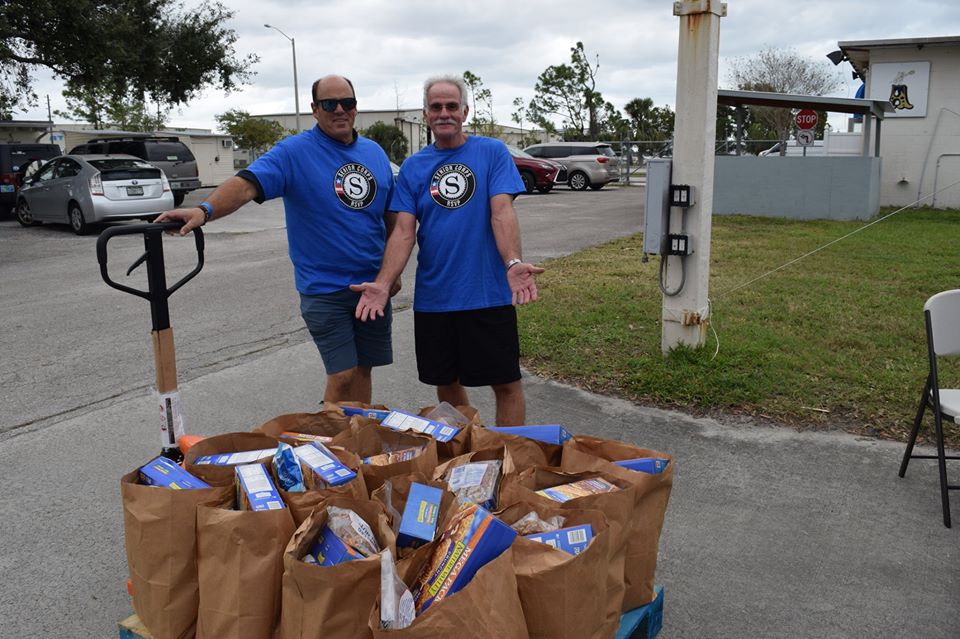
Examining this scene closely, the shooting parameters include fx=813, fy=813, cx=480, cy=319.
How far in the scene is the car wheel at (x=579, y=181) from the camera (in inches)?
1078

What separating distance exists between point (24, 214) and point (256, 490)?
17.8 m

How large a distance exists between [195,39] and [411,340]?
21097 mm

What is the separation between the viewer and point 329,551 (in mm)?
2121

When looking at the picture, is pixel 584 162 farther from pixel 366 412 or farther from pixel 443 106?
pixel 366 412

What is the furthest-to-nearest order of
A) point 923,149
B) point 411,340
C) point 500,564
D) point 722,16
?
point 923,149, point 411,340, point 722,16, point 500,564

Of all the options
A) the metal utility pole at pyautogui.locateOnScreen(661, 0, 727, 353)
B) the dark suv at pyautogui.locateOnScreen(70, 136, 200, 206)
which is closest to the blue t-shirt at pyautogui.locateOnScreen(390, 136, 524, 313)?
the metal utility pole at pyautogui.locateOnScreen(661, 0, 727, 353)

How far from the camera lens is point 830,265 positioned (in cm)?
1056

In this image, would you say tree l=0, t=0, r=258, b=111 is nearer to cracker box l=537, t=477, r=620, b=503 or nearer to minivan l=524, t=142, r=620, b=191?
minivan l=524, t=142, r=620, b=191

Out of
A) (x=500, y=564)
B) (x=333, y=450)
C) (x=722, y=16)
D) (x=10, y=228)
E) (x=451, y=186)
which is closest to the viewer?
(x=500, y=564)

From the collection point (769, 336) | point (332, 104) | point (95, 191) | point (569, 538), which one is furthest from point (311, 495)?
point (95, 191)

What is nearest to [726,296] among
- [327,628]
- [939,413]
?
[939,413]

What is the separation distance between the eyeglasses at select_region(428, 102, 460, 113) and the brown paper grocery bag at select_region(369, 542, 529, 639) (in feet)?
7.26

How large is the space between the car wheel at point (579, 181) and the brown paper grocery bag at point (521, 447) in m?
25.2

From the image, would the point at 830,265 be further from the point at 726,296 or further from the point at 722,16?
the point at 722,16
